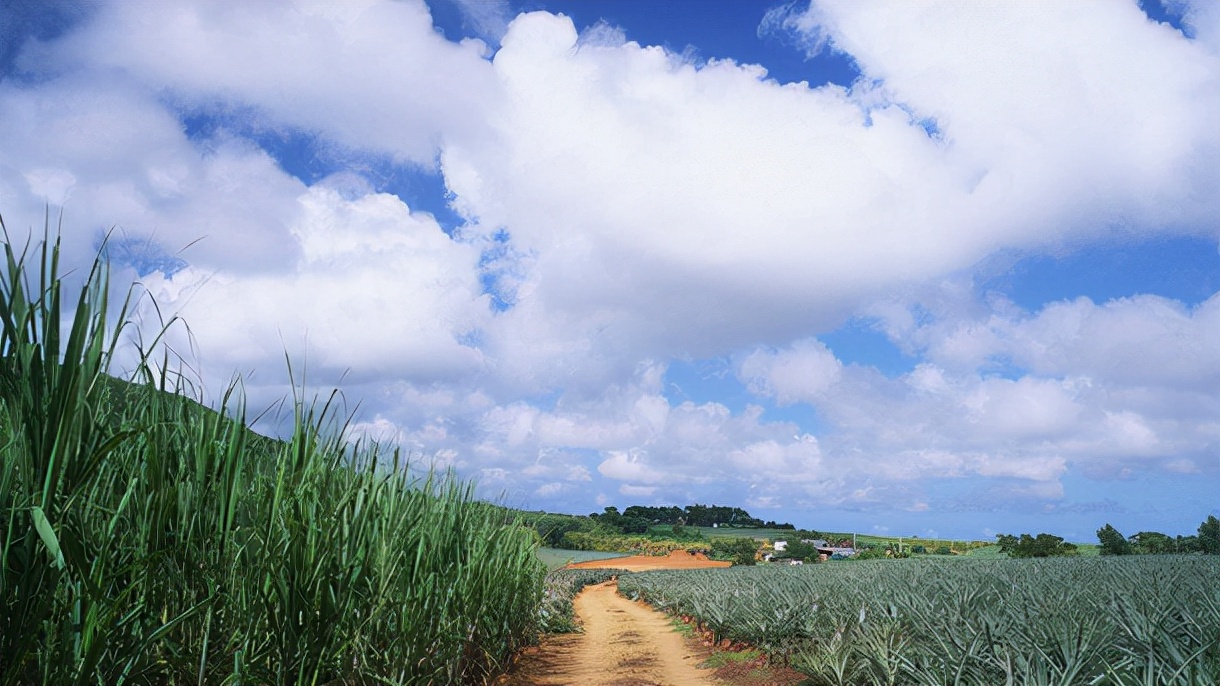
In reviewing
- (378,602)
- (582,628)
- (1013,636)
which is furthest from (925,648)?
(582,628)

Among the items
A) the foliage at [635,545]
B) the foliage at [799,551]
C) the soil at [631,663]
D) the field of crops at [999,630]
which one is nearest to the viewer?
the field of crops at [999,630]

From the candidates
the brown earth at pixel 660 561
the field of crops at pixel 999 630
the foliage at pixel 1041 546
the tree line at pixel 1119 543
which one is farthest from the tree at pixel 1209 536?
the brown earth at pixel 660 561

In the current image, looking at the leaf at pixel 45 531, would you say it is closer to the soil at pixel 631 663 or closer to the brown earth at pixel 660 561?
the soil at pixel 631 663

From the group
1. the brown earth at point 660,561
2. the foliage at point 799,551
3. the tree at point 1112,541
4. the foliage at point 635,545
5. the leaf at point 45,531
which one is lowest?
the brown earth at point 660,561

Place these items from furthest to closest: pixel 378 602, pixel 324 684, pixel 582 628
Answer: pixel 582 628
pixel 378 602
pixel 324 684

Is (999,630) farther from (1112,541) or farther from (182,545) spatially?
(1112,541)

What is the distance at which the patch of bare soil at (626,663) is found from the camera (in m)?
7.93

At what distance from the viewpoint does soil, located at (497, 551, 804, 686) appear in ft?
26.0

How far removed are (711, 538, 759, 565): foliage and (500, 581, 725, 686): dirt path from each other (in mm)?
41036

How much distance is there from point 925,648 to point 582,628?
983 centimetres

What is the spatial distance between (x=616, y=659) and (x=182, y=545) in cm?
761

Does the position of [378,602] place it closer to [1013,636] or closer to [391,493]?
[391,493]

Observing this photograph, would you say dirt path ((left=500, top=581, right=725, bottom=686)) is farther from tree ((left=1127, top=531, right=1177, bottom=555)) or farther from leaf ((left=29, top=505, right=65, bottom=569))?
tree ((left=1127, top=531, right=1177, bottom=555))

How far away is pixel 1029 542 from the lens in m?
33.0
